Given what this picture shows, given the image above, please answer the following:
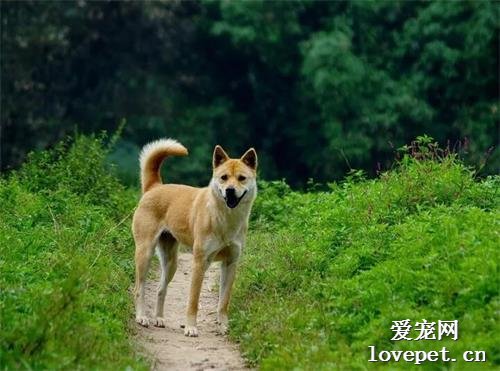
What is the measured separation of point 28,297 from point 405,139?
19401 millimetres

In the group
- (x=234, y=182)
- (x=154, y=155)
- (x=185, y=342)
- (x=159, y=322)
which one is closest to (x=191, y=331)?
(x=185, y=342)

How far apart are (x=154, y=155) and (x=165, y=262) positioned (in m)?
1.06

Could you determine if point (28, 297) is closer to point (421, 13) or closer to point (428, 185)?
point (428, 185)

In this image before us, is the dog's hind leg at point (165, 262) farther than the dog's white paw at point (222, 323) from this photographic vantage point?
Yes

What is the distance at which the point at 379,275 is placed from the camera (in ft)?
27.6

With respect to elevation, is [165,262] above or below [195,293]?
above

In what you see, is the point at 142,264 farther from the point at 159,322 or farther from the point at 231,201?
the point at 231,201

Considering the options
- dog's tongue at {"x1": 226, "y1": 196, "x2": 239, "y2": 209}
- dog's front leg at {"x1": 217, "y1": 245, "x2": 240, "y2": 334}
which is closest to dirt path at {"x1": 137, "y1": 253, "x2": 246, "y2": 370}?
dog's front leg at {"x1": 217, "y1": 245, "x2": 240, "y2": 334}

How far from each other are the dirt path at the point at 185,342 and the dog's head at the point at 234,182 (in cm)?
119

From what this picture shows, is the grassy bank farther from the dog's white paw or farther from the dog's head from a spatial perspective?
the dog's head

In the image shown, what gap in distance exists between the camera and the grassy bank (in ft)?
24.4

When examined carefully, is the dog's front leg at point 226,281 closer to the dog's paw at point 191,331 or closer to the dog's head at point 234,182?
the dog's paw at point 191,331

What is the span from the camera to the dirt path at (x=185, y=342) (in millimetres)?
7941

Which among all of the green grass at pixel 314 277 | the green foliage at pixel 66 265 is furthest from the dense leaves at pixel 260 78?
the green grass at pixel 314 277
